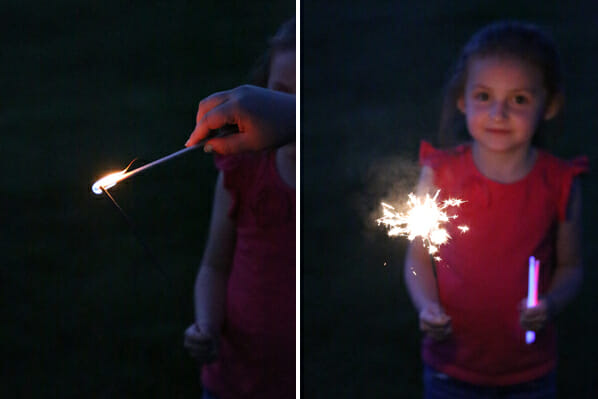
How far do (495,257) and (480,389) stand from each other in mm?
234

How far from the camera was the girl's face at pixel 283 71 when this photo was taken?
1153mm

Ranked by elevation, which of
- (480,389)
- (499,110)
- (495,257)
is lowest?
(480,389)

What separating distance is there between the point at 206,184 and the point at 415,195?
1.19 feet

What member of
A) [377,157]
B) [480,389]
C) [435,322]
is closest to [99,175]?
[377,157]

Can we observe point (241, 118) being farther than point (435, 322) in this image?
No

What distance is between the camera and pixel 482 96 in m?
1.08

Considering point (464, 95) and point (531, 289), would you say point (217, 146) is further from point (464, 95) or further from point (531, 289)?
point (531, 289)

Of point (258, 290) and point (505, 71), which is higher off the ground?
point (505, 71)

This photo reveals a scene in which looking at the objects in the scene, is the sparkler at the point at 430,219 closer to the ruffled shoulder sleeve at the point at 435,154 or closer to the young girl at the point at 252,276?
the ruffled shoulder sleeve at the point at 435,154

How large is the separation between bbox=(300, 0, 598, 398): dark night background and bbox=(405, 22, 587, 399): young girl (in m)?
0.03

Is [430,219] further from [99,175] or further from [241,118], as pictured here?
[99,175]

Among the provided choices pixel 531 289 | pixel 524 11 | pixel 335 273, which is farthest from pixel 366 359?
pixel 524 11

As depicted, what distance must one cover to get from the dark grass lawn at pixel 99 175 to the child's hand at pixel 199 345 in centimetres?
2

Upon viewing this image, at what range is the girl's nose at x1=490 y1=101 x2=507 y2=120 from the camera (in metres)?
1.07
